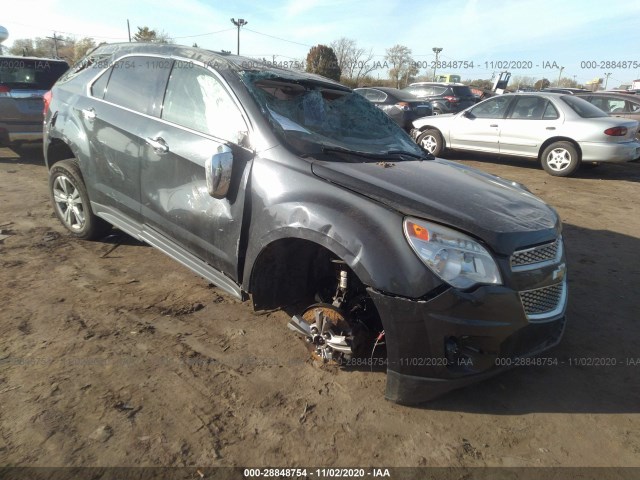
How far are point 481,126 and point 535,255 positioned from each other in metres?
7.81

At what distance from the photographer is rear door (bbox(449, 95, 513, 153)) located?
9.32m

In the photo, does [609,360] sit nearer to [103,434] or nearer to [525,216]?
[525,216]

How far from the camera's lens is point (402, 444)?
221 centimetres

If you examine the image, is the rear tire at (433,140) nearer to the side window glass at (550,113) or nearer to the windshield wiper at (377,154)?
the side window glass at (550,113)

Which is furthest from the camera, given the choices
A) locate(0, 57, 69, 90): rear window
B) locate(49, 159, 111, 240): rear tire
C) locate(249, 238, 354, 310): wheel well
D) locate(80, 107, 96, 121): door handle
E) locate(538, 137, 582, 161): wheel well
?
locate(538, 137, 582, 161): wheel well

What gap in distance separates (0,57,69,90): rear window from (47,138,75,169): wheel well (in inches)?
182

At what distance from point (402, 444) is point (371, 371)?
606mm

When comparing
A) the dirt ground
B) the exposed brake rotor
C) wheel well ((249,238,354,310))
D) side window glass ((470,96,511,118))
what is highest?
side window glass ((470,96,511,118))

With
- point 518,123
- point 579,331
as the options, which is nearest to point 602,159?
point 518,123

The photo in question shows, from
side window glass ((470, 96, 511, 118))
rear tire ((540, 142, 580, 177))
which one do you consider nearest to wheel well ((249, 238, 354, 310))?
rear tire ((540, 142, 580, 177))

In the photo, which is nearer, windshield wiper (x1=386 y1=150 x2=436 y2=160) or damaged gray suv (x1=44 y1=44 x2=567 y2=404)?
damaged gray suv (x1=44 y1=44 x2=567 y2=404)

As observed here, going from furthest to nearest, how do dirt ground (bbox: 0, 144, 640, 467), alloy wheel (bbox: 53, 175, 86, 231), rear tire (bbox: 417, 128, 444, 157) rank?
1. rear tire (bbox: 417, 128, 444, 157)
2. alloy wheel (bbox: 53, 175, 86, 231)
3. dirt ground (bbox: 0, 144, 640, 467)

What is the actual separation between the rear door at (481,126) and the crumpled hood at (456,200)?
696 cm

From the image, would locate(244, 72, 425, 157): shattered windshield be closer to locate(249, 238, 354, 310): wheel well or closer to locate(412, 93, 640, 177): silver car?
locate(249, 238, 354, 310): wheel well
